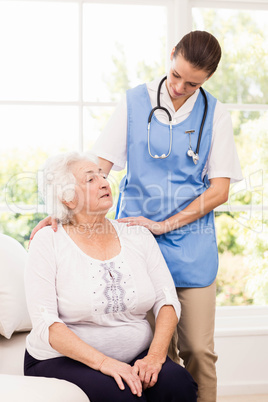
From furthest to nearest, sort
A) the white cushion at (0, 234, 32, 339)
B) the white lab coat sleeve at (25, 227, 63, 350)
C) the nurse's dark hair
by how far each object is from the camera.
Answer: the white cushion at (0, 234, 32, 339)
the nurse's dark hair
the white lab coat sleeve at (25, 227, 63, 350)

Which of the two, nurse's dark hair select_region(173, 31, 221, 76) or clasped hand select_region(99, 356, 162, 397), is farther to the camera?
nurse's dark hair select_region(173, 31, 221, 76)

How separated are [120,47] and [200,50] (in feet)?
3.59

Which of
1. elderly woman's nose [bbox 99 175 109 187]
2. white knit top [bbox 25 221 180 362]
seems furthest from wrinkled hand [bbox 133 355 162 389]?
elderly woman's nose [bbox 99 175 109 187]

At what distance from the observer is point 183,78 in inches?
70.0

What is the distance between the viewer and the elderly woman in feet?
4.88

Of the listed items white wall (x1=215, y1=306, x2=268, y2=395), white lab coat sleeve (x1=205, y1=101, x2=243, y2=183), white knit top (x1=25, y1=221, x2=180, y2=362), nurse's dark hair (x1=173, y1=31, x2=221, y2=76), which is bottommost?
white wall (x1=215, y1=306, x2=268, y2=395)

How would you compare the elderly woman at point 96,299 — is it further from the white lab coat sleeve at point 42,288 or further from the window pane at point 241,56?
the window pane at point 241,56

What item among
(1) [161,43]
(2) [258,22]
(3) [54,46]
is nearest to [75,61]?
(3) [54,46]

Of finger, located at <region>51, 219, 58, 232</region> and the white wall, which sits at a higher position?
finger, located at <region>51, 219, 58, 232</region>

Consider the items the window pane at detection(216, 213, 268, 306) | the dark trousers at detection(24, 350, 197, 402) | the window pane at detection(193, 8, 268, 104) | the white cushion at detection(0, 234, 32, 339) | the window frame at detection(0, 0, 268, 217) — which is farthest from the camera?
the window pane at detection(216, 213, 268, 306)

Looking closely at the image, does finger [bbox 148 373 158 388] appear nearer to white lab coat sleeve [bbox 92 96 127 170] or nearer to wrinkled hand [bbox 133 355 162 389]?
wrinkled hand [bbox 133 355 162 389]

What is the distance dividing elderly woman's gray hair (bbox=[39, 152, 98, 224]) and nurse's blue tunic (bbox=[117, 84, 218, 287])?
0.75 ft

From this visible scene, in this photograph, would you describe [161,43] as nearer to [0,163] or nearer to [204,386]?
[0,163]

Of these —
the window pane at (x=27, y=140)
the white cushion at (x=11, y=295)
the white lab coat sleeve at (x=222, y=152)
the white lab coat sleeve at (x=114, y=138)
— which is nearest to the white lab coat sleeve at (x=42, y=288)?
the white cushion at (x=11, y=295)
